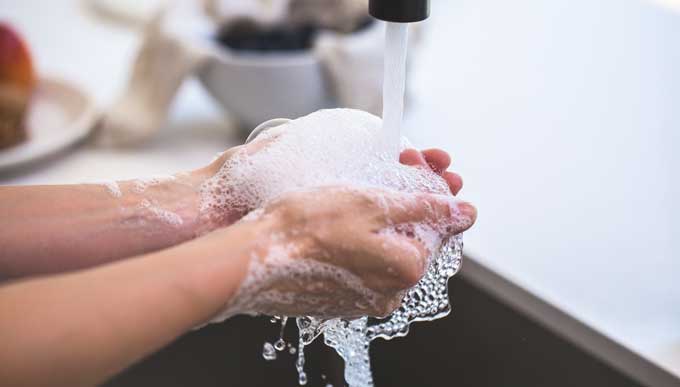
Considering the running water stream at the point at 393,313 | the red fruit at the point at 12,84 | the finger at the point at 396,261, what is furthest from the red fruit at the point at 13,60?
the finger at the point at 396,261

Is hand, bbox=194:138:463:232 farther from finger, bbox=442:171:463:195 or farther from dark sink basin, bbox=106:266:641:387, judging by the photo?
dark sink basin, bbox=106:266:641:387

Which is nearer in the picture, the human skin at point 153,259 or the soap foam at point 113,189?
the human skin at point 153,259

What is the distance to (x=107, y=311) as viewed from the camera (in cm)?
40

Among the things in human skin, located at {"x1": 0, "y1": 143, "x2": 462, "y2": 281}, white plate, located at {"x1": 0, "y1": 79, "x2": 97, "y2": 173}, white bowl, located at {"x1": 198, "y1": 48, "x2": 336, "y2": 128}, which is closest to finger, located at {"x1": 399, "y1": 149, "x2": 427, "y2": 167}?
human skin, located at {"x1": 0, "y1": 143, "x2": 462, "y2": 281}

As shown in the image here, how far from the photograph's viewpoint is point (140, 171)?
863 mm

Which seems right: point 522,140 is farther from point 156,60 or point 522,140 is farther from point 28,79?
point 28,79

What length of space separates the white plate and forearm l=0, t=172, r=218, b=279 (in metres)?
0.33

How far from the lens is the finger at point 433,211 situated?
0.48m

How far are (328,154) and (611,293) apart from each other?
316 millimetres

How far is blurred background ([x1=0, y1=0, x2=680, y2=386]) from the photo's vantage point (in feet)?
2.16

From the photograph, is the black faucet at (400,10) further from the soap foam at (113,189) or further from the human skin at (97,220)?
the soap foam at (113,189)

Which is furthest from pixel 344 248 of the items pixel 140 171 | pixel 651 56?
pixel 651 56

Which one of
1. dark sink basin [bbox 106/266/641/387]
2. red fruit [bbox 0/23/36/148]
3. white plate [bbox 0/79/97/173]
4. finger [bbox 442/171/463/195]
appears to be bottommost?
dark sink basin [bbox 106/266/641/387]

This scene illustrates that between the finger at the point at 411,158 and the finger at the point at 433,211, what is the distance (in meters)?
0.05
